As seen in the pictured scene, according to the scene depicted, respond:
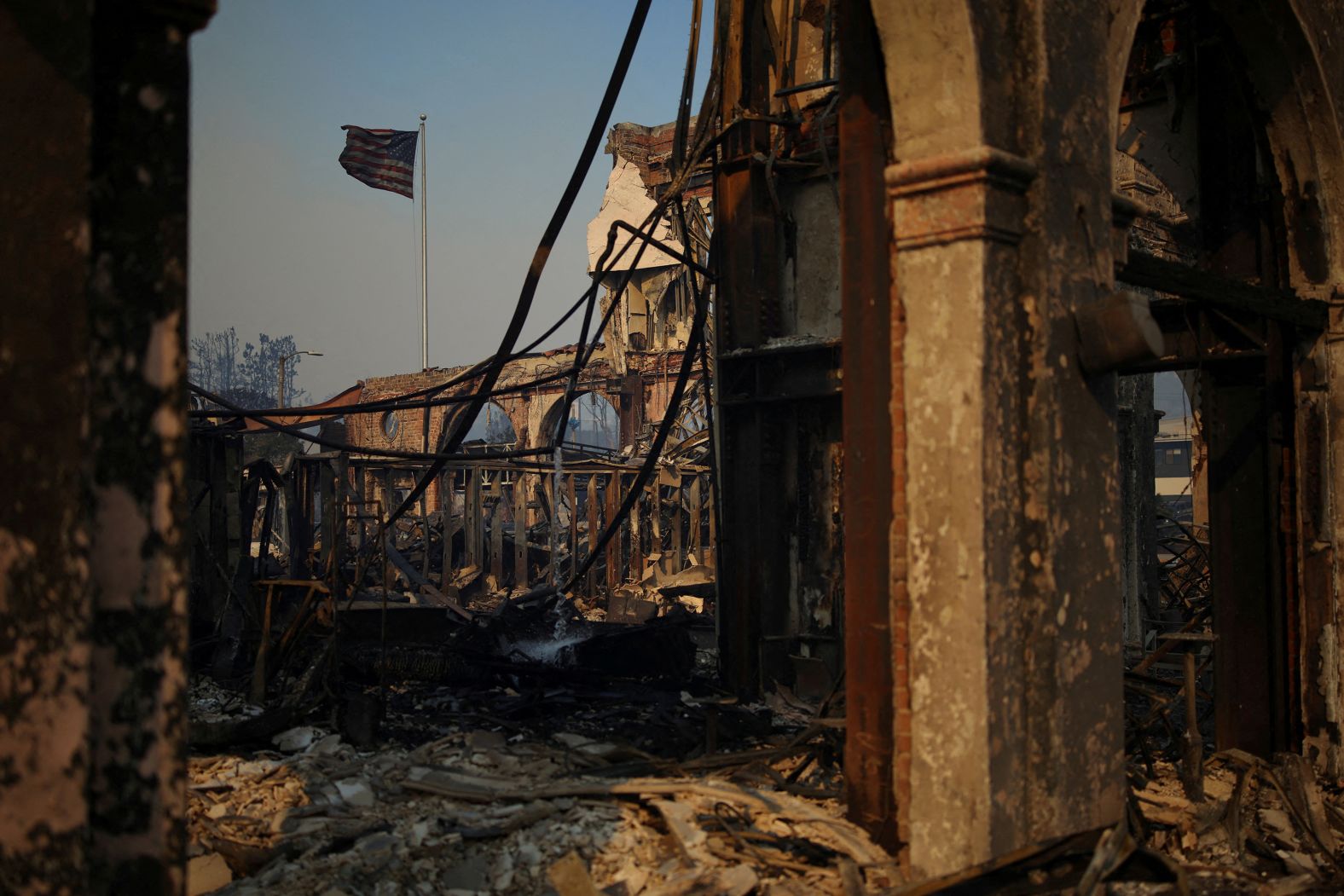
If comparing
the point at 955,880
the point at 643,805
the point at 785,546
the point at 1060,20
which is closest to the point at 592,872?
the point at 643,805

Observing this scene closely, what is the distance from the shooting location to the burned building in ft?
6.59

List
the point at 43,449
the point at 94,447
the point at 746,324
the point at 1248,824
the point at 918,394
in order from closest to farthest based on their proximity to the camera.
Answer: the point at 43,449 → the point at 94,447 → the point at 918,394 → the point at 1248,824 → the point at 746,324

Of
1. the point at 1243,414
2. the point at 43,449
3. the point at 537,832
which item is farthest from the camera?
the point at 1243,414

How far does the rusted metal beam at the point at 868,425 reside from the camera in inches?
175

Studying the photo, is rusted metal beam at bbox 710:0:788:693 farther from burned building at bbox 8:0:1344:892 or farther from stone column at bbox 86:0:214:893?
stone column at bbox 86:0:214:893

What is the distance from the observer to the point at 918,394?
4227mm

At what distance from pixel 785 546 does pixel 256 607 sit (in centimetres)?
494

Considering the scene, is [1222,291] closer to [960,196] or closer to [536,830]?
[960,196]

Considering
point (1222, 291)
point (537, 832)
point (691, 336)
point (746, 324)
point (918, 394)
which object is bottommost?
point (537, 832)

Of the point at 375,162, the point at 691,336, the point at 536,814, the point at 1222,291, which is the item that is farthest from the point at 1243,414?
the point at 375,162

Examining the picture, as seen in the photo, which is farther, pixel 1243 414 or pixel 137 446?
Result: pixel 1243 414

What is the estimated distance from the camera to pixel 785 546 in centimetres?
993

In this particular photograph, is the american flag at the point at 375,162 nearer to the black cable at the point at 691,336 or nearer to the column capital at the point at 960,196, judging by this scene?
Answer: the black cable at the point at 691,336

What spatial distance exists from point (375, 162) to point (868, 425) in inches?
818
